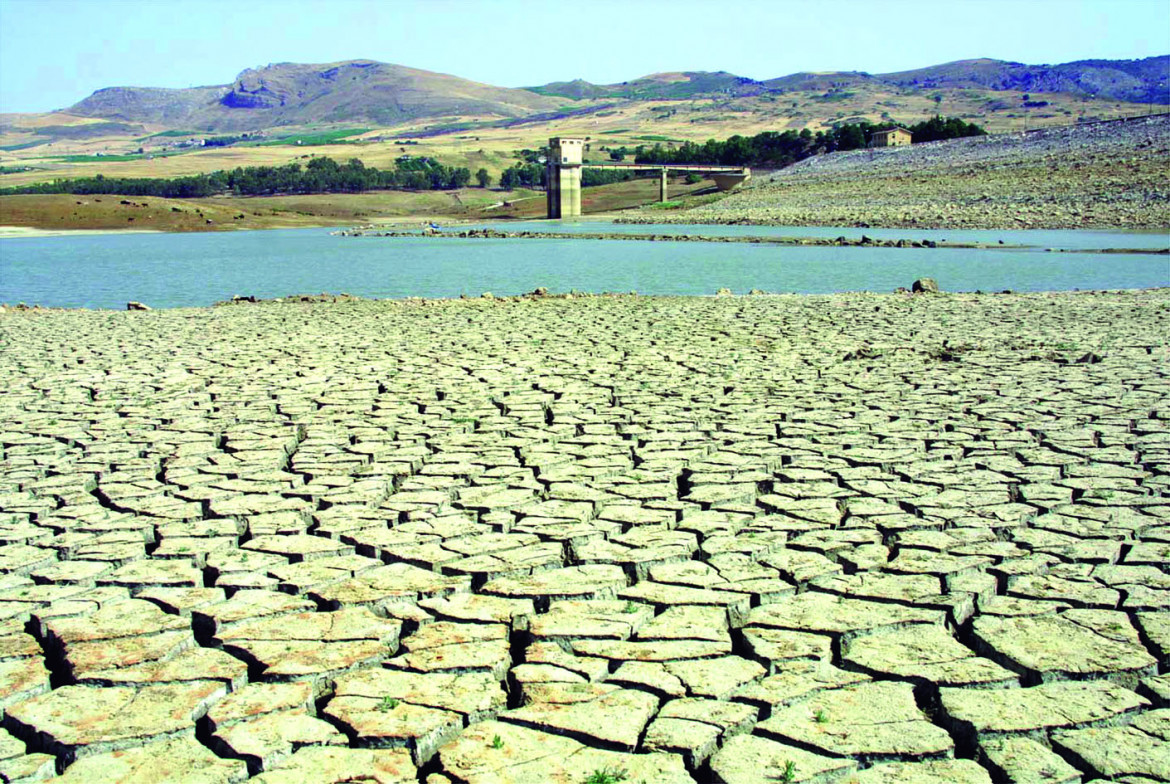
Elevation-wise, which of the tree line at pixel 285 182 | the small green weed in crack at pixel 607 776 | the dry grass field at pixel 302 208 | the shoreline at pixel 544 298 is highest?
the tree line at pixel 285 182

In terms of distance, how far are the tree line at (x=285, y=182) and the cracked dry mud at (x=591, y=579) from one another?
348ft

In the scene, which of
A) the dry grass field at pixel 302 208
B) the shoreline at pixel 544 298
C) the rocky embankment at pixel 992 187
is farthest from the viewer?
the dry grass field at pixel 302 208

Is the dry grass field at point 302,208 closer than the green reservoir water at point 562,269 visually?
No

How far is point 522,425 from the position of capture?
8055mm

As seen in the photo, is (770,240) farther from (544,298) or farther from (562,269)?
(544,298)

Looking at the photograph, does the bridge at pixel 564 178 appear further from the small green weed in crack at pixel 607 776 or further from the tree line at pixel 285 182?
the small green weed in crack at pixel 607 776

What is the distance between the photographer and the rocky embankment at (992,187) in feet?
151

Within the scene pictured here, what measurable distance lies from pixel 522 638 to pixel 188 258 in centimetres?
4124

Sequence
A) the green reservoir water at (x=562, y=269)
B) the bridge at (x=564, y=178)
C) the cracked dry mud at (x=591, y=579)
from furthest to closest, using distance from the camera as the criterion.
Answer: the bridge at (x=564, y=178) → the green reservoir water at (x=562, y=269) → the cracked dry mud at (x=591, y=579)

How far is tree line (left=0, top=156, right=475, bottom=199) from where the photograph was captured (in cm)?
10819

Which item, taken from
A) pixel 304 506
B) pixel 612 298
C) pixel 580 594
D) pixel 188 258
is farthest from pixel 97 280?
pixel 580 594

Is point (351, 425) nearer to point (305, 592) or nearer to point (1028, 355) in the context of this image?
point (305, 592)

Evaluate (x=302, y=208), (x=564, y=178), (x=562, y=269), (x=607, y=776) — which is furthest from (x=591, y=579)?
(x=302, y=208)

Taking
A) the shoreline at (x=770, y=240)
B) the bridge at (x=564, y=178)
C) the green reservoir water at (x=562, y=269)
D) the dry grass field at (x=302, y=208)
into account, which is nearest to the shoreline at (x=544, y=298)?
the green reservoir water at (x=562, y=269)
